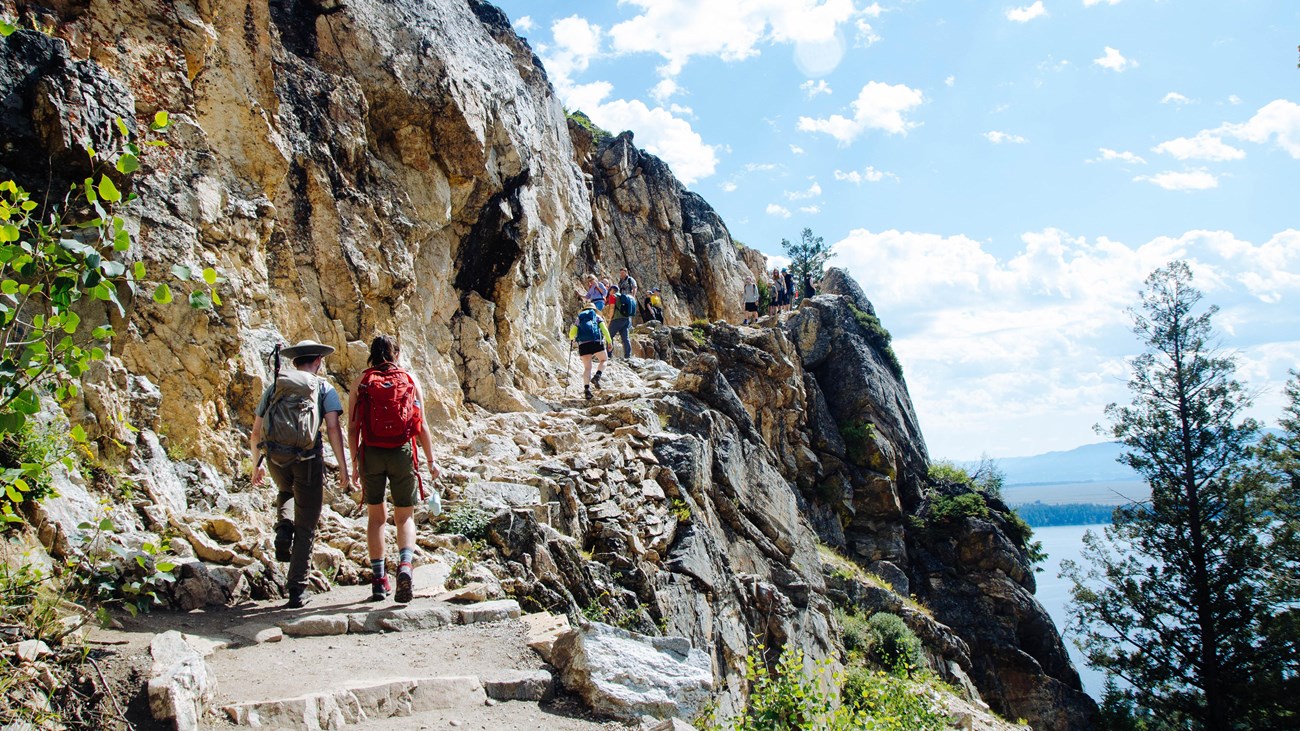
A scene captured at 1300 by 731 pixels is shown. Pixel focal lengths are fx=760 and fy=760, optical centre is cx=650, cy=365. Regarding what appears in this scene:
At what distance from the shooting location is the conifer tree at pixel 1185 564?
20.7 meters

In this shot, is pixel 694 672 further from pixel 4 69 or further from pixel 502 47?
pixel 502 47

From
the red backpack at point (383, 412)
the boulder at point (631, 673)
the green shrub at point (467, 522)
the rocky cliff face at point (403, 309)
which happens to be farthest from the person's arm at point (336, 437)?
the boulder at point (631, 673)

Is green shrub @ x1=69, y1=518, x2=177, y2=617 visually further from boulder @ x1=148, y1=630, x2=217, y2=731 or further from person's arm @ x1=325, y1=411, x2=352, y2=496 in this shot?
person's arm @ x1=325, y1=411, x2=352, y2=496

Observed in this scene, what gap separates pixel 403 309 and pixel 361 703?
8716 mm

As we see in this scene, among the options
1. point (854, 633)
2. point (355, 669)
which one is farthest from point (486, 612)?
point (854, 633)

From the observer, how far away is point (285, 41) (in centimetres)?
1145

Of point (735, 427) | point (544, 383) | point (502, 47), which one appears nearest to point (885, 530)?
point (735, 427)

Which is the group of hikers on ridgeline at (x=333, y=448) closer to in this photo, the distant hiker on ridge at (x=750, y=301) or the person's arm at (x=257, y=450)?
the person's arm at (x=257, y=450)

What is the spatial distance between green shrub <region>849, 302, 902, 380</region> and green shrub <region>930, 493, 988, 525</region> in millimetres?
7431

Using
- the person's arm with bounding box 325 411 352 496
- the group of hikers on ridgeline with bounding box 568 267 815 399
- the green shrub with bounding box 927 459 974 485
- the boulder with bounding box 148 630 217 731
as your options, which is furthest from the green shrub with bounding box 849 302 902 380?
the boulder with bounding box 148 630 217 731

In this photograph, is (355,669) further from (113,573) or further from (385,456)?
(385,456)

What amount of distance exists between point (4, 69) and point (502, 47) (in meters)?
11.6

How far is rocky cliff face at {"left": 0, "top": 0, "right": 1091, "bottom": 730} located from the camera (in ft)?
22.7

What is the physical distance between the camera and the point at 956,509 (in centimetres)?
2978
